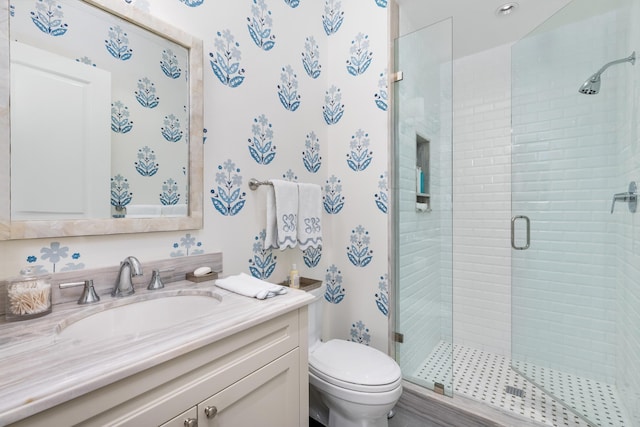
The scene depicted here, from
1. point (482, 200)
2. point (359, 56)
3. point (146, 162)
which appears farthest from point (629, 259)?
point (146, 162)

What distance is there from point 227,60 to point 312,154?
Result: 2.30 ft

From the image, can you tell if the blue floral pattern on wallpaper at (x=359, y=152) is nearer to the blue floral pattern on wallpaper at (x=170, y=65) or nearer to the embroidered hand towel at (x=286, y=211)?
the embroidered hand towel at (x=286, y=211)

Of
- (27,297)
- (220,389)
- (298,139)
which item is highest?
(298,139)

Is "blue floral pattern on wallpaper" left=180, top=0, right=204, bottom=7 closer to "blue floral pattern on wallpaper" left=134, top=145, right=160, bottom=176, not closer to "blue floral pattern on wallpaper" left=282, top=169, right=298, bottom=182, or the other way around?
"blue floral pattern on wallpaper" left=134, top=145, right=160, bottom=176

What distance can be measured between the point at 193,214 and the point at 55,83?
0.59m

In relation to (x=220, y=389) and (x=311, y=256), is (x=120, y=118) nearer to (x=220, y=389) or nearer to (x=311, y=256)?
(x=220, y=389)

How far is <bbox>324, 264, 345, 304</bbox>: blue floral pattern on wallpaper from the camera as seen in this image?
1909mm

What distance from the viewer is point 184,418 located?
68cm

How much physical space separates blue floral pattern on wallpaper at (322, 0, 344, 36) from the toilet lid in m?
1.93

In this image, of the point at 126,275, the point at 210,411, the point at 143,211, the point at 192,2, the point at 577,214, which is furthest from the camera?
the point at 577,214

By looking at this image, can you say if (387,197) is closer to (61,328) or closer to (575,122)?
(575,122)

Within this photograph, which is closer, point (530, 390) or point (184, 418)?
point (184, 418)

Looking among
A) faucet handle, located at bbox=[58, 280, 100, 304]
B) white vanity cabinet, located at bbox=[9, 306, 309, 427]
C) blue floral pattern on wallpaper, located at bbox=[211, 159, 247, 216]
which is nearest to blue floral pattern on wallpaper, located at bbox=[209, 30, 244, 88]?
blue floral pattern on wallpaper, located at bbox=[211, 159, 247, 216]

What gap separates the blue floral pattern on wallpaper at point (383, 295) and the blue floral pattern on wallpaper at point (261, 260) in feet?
2.10
